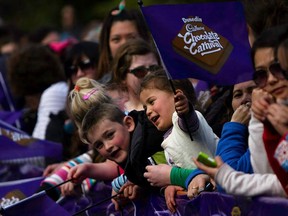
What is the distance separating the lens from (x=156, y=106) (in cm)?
612

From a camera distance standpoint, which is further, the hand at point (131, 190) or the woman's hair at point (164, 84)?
the hand at point (131, 190)

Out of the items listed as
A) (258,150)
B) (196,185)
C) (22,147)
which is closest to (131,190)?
(196,185)

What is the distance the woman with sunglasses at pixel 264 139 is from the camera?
4480 millimetres

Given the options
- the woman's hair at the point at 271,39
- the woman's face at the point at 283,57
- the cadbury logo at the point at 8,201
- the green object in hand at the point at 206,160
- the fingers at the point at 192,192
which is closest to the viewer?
the woman's face at the point at 283,57

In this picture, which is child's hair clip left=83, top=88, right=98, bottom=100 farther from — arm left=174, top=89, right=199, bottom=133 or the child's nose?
arm left=174, top=89, right=199, bottom=133

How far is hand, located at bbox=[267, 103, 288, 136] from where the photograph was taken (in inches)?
171

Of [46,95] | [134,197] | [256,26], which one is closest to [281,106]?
[256,26]

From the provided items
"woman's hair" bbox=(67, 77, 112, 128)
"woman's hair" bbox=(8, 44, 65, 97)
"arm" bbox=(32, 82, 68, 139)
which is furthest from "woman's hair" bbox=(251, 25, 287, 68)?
"woman's hair" bbox=(8, 44, 65, 97)

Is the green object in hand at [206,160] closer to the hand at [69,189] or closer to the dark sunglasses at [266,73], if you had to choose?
the dark sunglasses at [266,73]

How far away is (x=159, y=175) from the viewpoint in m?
5.93

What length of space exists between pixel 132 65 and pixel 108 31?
5.25ft

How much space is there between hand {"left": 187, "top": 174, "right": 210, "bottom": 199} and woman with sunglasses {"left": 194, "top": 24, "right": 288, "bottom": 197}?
64cm

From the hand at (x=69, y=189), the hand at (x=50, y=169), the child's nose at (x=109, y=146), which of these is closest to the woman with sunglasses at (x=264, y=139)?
the child's nose at (x=109, y=146)

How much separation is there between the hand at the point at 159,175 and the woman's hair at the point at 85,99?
1186 millimetres
